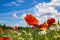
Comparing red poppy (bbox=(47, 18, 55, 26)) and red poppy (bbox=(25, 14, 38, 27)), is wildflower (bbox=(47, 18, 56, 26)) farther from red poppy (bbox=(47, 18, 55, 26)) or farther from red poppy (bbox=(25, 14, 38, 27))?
red poppy (bbox=(25, 14, 38, 27))

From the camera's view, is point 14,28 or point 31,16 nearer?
point 31,16

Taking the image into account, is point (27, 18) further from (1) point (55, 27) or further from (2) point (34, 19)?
(1) point (55, 27)

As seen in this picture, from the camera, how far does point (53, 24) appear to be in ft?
12.4

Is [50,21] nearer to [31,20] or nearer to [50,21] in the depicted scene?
[50,21]

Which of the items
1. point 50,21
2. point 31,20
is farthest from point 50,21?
point 31,20

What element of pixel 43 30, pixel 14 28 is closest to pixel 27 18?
pixel 43 30

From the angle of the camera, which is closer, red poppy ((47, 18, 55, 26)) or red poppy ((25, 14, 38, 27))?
red poppy ((25, 14, 38, 27))

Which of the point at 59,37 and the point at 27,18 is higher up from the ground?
the point at 27,18

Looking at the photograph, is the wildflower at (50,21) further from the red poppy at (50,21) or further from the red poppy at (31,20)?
the red poppy at (31,20)

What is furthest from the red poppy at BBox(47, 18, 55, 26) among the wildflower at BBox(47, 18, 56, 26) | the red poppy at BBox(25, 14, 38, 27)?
the red poppy at BBox(25, 14, 38, 27)

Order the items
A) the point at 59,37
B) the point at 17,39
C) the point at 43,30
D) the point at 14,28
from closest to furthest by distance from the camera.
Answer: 1. the point at 59,37
2. the point at 43,30
3. the point at 17,39
4. the point at 14,28

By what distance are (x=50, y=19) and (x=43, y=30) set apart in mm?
228

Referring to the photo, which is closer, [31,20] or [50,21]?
[31,20]

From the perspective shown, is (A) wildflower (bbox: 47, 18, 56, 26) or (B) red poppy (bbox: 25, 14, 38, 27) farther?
(A) wildflower (bbox: 47, 18, 56, 26)
